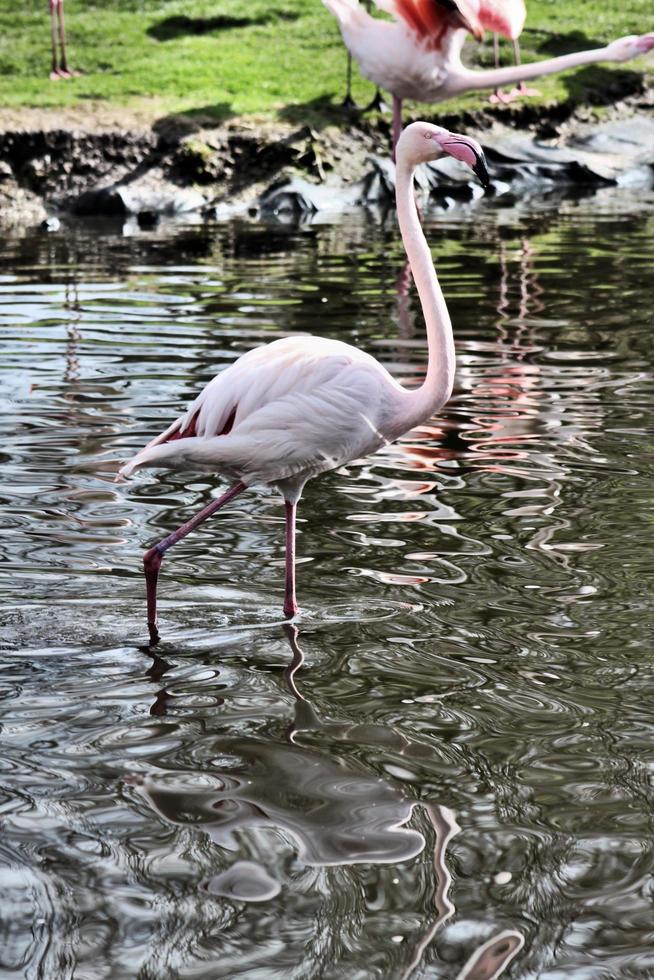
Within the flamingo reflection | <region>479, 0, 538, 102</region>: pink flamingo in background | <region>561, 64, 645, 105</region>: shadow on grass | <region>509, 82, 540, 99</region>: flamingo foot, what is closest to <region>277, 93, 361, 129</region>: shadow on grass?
<region>509, 82, 540, 99</region>: flamingo foot

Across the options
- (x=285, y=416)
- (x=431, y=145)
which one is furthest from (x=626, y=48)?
(x=285, y=416)

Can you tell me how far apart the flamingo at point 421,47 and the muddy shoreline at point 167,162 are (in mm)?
3268

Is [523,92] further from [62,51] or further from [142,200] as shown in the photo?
[62,51]

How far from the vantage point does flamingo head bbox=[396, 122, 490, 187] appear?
3.92m

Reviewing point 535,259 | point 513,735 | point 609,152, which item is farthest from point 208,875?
point 609,152

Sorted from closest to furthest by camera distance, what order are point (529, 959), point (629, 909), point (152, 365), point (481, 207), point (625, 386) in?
point (529, 959) < point (629, 909) < point (625, 386) < point (152, 365) < point (481, 207)

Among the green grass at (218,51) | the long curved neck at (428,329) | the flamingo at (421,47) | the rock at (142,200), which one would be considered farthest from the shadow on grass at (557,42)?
the long curved neck at (428,329)

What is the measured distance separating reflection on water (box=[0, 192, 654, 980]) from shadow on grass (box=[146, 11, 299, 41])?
45.1 feet

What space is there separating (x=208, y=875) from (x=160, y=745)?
0.67 m

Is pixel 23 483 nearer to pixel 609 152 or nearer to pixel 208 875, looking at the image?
pixel 208 875

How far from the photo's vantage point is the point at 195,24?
68.0 ft

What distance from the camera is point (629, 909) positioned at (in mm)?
2727

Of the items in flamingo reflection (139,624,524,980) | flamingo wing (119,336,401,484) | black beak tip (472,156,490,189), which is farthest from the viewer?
flamingo wing (119,336,401,484)

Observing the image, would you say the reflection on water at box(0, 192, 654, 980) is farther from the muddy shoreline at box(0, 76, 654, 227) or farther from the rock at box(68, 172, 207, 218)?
the muddy shoreline at box(0, 76, 654, 227)
